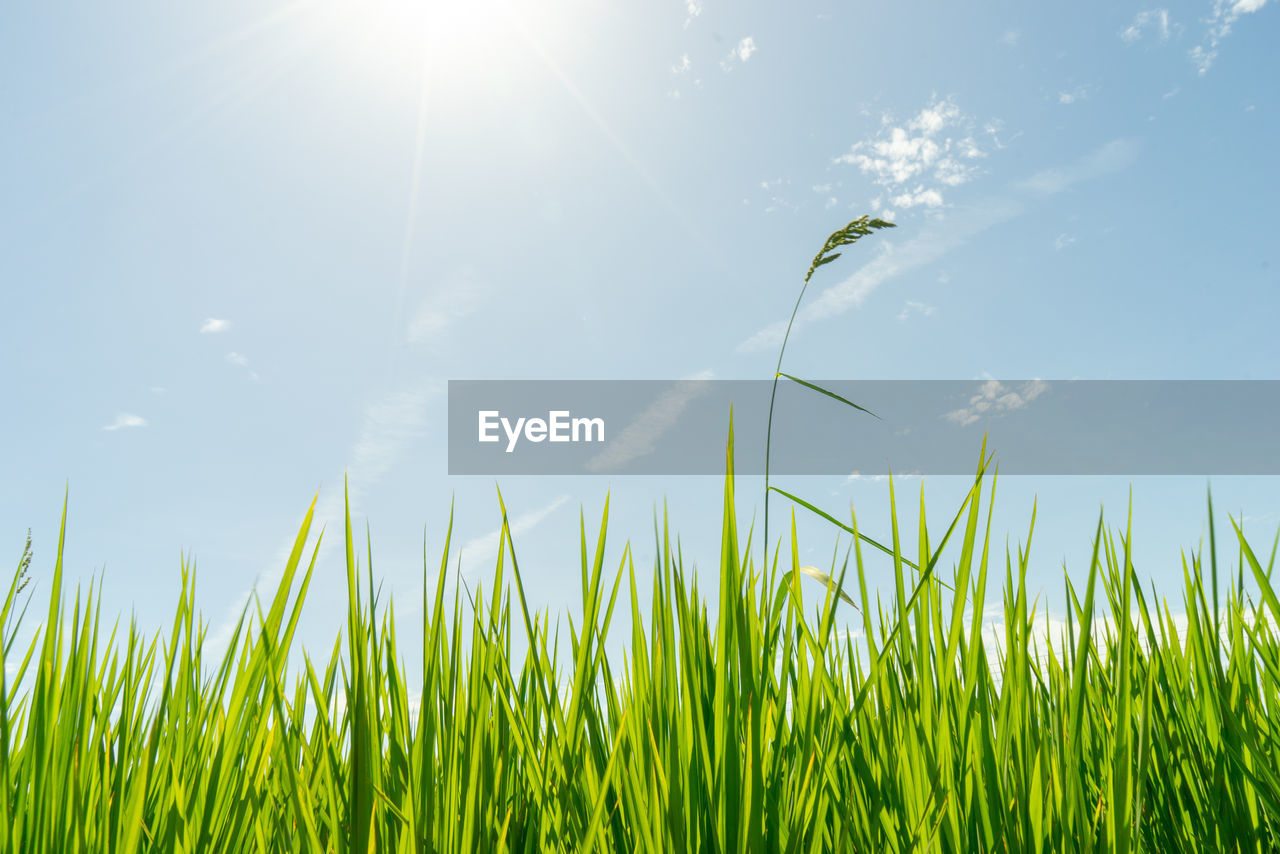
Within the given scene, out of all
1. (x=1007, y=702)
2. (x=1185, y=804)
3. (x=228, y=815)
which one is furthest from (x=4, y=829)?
(x=1185, y=804)

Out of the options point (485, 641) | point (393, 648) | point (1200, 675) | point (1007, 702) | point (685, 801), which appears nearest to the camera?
point (685, 801)

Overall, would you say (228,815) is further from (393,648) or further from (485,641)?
(485,641)

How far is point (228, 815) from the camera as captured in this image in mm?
1312

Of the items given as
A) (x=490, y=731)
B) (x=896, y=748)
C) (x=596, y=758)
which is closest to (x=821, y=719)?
(x=896, y=748)

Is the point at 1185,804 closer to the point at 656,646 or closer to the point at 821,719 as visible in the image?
the point at 821,719

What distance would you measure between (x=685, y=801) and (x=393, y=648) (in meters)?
0.64

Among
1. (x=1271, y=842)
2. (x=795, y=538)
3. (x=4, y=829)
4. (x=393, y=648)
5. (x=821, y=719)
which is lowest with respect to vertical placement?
(x=1271, y=842)

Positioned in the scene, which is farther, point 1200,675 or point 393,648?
point 1200,675

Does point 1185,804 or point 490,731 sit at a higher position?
point 490,731

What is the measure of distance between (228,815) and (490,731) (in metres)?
0.46

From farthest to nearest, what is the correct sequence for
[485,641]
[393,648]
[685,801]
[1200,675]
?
[1200,675], [393,648], [485,641], [685,801]

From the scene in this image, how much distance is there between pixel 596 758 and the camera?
1.51 meters

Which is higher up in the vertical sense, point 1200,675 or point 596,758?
point 1200,675

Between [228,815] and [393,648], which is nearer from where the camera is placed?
[228,815]
